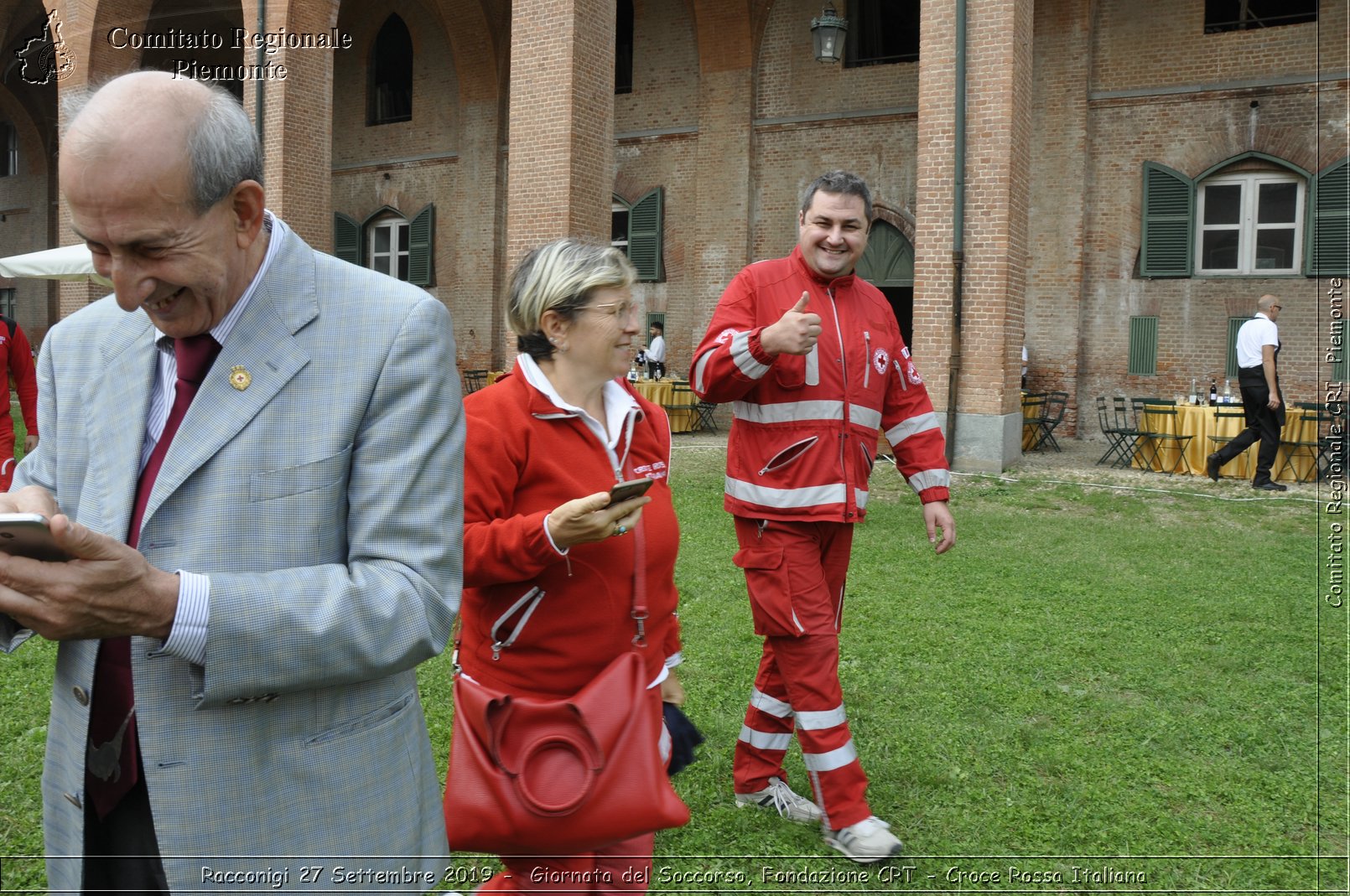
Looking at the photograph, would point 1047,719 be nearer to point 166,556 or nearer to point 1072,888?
point 1072,888

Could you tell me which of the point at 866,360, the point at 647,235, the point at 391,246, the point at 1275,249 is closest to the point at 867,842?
the point at 866,360

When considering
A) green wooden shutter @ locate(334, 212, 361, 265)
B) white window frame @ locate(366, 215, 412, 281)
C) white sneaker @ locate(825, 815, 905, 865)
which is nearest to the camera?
white sneaker @ locate(825, 815, 905, 865)

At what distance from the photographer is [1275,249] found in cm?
1520

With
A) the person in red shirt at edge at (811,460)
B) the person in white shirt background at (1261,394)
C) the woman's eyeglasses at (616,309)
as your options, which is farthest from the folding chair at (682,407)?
the woman's eyeglasses at (616,309)

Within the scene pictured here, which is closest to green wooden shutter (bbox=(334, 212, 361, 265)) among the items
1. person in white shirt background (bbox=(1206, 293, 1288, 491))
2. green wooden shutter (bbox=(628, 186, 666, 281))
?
green wooden shutter (bbox=(628, 186, 666, 281))

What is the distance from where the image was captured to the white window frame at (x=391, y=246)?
22.3 meters

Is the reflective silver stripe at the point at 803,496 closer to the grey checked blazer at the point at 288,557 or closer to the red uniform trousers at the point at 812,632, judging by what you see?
the red uniform trousers at the point at 812,632

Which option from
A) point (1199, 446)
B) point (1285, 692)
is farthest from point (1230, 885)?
point (1199, 446)

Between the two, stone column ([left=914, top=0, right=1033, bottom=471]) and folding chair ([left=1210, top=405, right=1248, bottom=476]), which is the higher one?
stone column ([left=914, top=0, right=1033, bottom=471])

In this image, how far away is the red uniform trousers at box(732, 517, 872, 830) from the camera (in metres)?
3.30

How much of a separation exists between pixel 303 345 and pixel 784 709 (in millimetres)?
2495

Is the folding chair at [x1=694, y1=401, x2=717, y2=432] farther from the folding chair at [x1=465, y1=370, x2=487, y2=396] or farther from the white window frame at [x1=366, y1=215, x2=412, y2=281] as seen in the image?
the white window frame at [x1=366, y1=215, x2=412, y2=281]

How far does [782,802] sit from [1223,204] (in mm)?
15150

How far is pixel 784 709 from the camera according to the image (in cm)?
358
